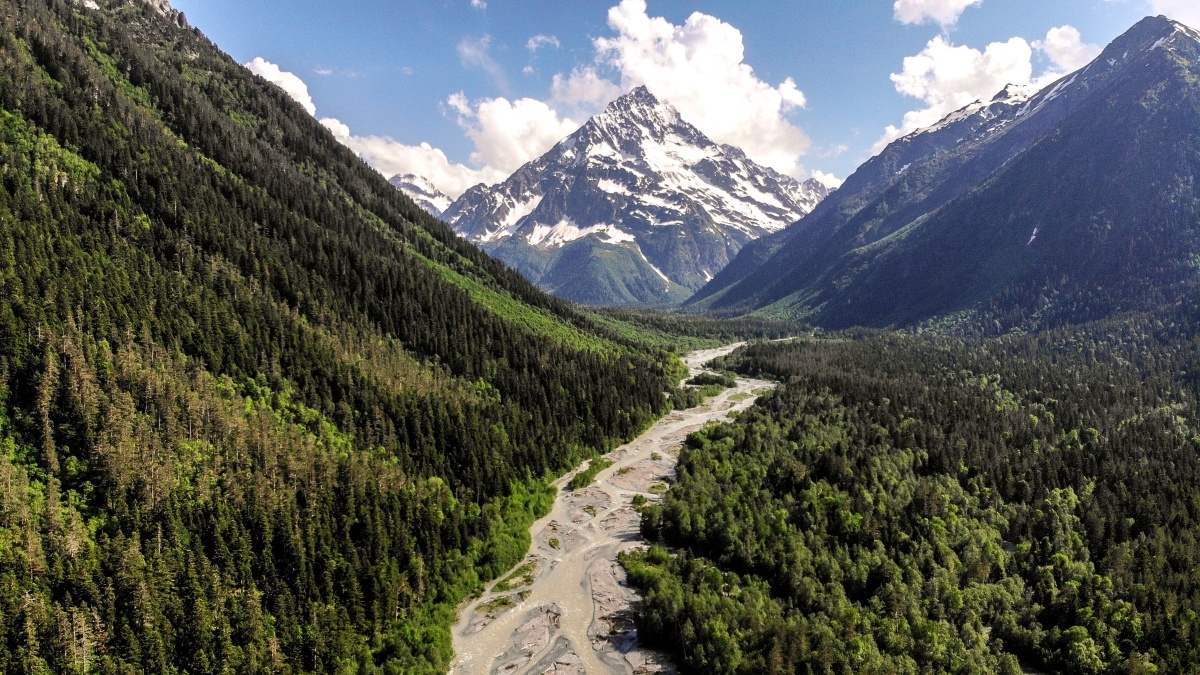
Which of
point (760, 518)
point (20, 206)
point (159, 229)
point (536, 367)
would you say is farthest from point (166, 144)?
point (760, 518)

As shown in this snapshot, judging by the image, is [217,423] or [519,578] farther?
[519,578]

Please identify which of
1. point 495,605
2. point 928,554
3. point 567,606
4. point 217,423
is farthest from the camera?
point 217,423

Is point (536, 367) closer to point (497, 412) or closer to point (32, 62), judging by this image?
point (497, 412)

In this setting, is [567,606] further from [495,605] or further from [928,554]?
[928,554]

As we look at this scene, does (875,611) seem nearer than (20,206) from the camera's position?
Yes

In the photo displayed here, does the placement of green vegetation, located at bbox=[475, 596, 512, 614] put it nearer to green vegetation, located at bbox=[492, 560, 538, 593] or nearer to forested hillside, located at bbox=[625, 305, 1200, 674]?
green vegetation, located at bbox=[492, 560, 538, 593]

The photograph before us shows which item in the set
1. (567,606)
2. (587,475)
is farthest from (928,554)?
(587,475)

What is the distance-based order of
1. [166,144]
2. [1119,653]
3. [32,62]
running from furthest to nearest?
[166,144], [32,62], [1119,653]

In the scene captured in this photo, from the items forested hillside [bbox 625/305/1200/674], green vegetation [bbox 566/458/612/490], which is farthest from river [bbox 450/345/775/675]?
forested hillside [bbox 625/305/1200/674]
